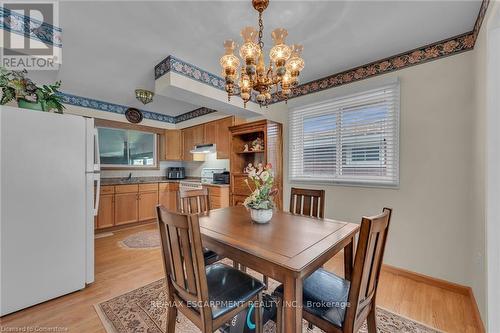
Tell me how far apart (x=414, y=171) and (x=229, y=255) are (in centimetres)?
220

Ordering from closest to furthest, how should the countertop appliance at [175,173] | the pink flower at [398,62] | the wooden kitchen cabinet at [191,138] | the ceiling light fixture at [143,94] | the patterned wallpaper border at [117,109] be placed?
1. the pink flower at [398,62]
2. the ceiling light fixture at [143,94]
3. the patterned wallpaper border at [117,109]
4. the wooden kitchen cabinet at [191,138]
5. the countertop appliance at [175,173]

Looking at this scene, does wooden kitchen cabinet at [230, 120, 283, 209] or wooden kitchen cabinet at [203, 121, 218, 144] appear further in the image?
wooden kitchen cabinet at [203, 121, 218, 144]

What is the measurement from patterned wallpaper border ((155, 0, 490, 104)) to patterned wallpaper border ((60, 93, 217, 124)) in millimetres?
1741

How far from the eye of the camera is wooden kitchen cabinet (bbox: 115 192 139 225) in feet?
12.7

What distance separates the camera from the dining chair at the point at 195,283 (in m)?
1.02

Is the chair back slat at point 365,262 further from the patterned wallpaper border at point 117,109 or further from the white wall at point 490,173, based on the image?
the patterned wallpaper border at point 117,109

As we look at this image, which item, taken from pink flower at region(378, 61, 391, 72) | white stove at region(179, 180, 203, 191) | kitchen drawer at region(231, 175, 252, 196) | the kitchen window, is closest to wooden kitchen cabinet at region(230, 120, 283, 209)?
kitchen drawer at region(231, 175, 252, 196)

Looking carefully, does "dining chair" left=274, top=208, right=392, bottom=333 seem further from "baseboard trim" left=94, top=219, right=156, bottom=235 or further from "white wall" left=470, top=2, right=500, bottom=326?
"baseboard trim" left=94, top=219, right=156, bottom=235

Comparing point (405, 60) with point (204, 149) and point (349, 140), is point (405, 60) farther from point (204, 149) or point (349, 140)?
point (204, 149)

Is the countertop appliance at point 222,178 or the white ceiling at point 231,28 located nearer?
the white ceiling at point 231,28

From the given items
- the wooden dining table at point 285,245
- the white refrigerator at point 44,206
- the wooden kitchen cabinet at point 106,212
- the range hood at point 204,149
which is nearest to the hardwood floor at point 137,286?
the white refrigerator at point 44,206

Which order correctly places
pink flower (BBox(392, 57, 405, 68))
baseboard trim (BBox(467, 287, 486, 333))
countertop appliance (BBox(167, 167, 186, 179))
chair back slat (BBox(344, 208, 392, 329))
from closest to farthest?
chair back slat (BBox(344, 208, 392, 329))
baseboard trim (BBox(467, 287, 486, 333))
pink flower (BBox(392, 57, 405, 68))
countertop appliance (BBox(167, 167, 186, 179))

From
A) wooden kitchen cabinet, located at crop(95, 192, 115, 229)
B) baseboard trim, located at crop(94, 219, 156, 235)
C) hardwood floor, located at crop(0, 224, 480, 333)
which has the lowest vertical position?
hardwood floor, located at crop(0, 224, 480, 333)

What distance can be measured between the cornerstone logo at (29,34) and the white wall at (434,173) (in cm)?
336
